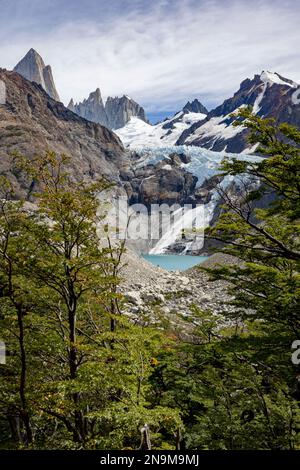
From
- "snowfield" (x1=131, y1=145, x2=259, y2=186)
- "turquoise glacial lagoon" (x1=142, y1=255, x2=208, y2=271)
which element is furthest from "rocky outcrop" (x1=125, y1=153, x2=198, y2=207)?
"turquoise glacial lagoon" (x1=142, y1=255, x2=208, y2=271)

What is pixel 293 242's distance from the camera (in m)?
11.9

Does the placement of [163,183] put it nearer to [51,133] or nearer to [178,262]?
[51,133]

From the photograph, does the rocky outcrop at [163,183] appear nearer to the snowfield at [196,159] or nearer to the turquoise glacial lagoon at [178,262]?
the snowfield at [196,159]

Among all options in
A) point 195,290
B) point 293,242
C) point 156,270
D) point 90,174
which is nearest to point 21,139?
point 90,174

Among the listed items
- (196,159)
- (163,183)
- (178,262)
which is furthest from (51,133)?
(178,262)

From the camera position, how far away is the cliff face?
95.1 metres

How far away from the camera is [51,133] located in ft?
428

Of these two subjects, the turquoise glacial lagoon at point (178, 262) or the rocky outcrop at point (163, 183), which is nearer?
the turquoise glacial lagoon at point (178, 262)

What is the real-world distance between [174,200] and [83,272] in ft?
463

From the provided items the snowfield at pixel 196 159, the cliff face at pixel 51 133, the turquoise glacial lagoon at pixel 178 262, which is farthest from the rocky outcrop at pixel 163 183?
the turquoise glacial lagoon at pixel 178 262

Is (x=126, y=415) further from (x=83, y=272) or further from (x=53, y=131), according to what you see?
(x=53, y=131)

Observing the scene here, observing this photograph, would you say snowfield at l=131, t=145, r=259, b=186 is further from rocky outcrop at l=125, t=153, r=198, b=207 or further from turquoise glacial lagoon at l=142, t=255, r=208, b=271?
turquoise glacial lagoon at l=142, t=255, r=208, b=271

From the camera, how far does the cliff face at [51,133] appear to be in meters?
95.1

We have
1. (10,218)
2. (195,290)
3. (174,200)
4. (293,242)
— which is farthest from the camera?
(174,200)
